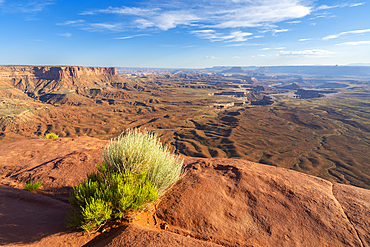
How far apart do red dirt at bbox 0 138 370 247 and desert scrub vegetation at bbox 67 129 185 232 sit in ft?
1.95

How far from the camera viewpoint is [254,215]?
6.96 metres

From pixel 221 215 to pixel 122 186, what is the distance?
4196 millimetres

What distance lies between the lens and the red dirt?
5.29m

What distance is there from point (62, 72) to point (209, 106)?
526ft

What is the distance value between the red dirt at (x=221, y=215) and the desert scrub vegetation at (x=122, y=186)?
23.5 inches

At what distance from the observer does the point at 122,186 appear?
→ 18.1 ft

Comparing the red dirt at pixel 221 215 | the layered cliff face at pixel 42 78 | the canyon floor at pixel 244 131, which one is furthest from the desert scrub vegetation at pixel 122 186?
the layered cliff face at pixel 42 78

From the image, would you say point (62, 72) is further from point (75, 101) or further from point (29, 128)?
point (29, 128)

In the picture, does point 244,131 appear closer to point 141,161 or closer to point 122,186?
point 141,161

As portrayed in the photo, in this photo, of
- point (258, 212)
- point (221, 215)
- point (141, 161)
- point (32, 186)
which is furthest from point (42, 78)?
point (258, 212)

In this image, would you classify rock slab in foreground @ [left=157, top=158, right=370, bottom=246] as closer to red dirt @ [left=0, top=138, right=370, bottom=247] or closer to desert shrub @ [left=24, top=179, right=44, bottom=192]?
red dirt @ [left=0, top=138, right=370, bottom=247]

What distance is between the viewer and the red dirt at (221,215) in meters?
5.29

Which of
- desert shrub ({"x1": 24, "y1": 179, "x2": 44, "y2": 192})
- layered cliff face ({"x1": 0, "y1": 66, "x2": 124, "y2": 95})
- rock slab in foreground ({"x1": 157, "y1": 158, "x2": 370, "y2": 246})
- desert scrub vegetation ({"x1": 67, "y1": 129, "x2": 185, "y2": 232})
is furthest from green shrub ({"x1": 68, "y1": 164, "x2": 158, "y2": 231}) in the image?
layered cliff face ({"x1": 0, "y1": 66, "x2": 124, "y2": 95})

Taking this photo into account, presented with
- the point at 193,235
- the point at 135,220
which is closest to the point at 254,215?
the point at 193,235
